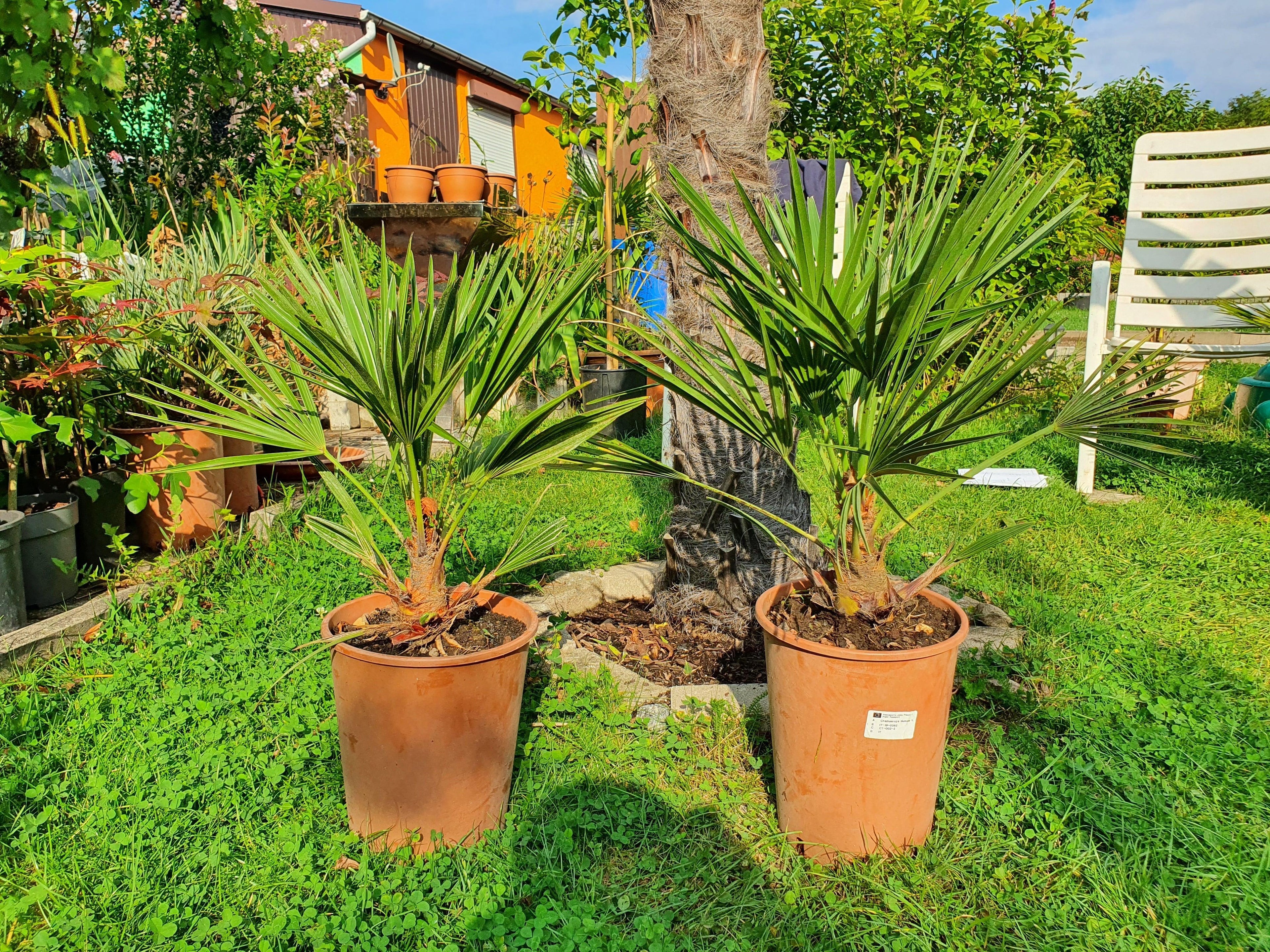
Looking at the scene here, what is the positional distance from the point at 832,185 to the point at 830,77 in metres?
5.32

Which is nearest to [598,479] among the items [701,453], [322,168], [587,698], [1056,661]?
[701,453]

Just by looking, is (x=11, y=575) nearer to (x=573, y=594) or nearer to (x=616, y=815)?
(x=573, y=594)

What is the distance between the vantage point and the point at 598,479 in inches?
185

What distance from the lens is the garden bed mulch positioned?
2.68m

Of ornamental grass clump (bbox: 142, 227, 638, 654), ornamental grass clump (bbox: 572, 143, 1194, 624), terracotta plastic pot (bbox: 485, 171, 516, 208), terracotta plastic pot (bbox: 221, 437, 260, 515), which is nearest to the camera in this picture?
ornamental grass clump (bbox: 572, 143, 1194, 624)

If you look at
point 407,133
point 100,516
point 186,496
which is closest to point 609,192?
point 186,496

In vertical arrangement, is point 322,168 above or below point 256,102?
below

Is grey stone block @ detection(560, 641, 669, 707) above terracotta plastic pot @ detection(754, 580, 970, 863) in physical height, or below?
below

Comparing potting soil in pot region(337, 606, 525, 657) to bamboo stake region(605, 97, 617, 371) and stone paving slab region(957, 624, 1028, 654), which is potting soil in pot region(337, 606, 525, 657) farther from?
bamboo stake region(605, 97, 617, 371)

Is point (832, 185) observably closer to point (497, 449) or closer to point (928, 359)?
point (928, 359)

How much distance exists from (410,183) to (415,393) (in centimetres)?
663

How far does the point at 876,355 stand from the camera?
1640mm

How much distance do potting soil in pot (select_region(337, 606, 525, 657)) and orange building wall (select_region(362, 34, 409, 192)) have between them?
9.08 metres

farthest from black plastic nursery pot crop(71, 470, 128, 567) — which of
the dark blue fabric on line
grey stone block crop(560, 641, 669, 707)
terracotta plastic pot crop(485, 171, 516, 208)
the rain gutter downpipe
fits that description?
the rain gutter downpipe
